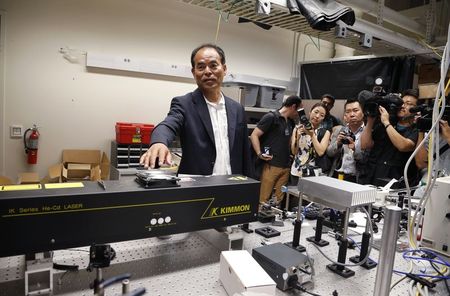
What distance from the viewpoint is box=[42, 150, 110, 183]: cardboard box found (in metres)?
2.89

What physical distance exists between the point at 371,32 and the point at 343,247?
89.9 inches

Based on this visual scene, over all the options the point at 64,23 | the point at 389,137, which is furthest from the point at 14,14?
the point at 389,137

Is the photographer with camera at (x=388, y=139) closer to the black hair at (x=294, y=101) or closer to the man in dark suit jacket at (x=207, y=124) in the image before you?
the black hair at (x=294, y=101)

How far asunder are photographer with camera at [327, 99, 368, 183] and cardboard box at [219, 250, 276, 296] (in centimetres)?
162

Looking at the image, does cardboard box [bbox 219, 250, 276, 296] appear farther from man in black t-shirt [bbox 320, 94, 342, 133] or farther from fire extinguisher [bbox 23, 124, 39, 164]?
fire extinguisher [bbox 23, 124, 39, 164]

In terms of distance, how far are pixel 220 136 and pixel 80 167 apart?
2.10 m

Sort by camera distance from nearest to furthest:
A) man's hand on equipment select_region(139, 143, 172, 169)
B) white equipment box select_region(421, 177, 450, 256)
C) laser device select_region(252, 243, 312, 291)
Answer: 1. laser device select_region(252, 243, 312, 291)
2. man's hand on equipment select_region(139, 143, 172, 169)
3. white equipment box select_region(421, 177, 450, 256)

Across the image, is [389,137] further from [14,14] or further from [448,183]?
[14,14]

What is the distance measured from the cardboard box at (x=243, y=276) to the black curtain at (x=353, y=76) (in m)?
3.40

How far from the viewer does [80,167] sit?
299 centimetres

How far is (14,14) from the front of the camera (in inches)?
107

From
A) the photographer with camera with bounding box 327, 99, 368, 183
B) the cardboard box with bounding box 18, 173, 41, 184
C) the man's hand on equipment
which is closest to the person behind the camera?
the man's hand on equipment

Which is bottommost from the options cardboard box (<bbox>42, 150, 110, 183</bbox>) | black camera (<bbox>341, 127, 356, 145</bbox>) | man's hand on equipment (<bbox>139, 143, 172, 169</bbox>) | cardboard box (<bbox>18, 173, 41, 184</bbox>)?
cardboard box (<bbox>18, 173, 41, 184</bbox>)

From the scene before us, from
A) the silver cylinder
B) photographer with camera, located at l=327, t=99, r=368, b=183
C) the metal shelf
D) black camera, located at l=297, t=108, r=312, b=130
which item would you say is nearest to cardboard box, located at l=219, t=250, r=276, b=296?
the silver cylinder
